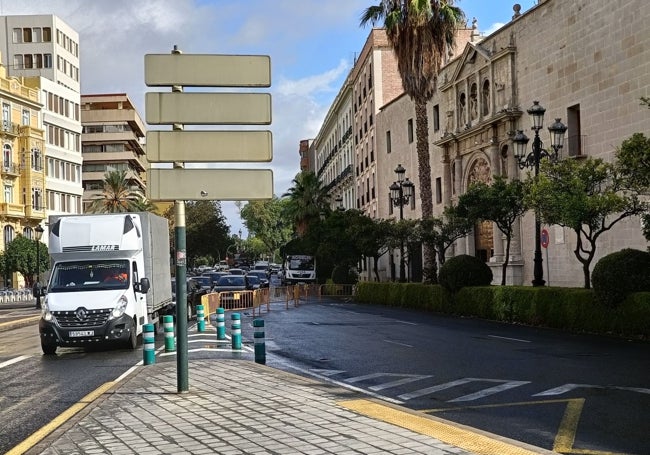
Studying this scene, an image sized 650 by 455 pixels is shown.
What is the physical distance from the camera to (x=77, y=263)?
18812 millimetres

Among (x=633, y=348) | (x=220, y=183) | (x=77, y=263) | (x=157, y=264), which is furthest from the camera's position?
(x=157, y=264)

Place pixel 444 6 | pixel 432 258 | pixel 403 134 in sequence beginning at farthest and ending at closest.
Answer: pixel 403 134, pixel 432 258, pixel 444 6

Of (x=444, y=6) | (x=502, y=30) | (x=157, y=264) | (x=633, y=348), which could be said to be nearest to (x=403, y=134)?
(x=502, y=30)

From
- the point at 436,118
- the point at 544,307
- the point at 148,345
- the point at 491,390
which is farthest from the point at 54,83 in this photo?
the point at 491,390

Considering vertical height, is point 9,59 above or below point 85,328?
above

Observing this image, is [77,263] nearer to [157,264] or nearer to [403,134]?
[157,264]

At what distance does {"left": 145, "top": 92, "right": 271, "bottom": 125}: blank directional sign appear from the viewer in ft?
33.3

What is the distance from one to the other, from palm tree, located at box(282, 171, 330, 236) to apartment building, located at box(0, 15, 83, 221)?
72.9 ft

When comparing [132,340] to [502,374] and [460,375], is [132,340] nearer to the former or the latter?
[460,375]

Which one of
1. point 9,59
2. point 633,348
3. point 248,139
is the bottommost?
point 633,348

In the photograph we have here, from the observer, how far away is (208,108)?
10.3 metres

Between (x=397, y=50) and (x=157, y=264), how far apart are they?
18.3 meters

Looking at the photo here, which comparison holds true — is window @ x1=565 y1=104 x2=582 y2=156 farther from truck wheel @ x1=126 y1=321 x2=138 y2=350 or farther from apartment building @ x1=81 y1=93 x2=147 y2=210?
apartment building @ x1=81 y1=93 x2=147 y2=210

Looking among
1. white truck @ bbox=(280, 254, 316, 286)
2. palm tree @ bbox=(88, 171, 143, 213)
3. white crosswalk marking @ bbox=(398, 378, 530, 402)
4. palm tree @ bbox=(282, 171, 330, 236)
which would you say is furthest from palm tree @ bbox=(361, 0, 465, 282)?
palm tree @ bbox=(88, 171, 143, 213)
